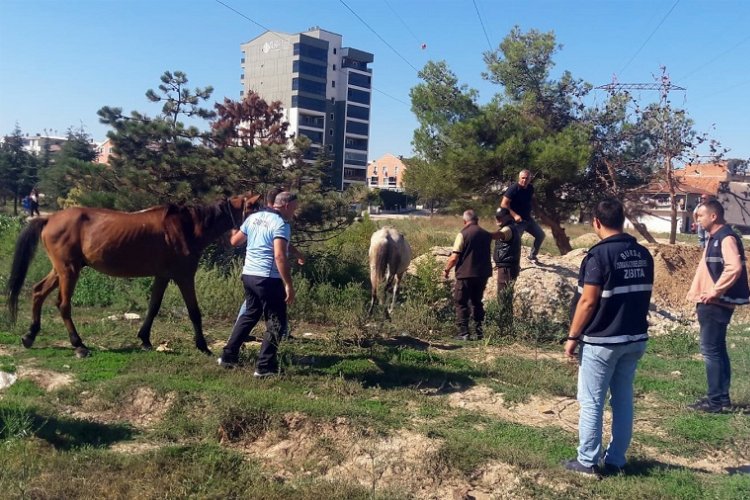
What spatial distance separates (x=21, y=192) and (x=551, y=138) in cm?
3285

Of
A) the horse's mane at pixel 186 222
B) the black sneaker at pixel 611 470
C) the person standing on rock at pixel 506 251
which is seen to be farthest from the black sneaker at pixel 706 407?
the horse's mane at pixel 186 222

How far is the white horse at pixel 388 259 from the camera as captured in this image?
10070 millimetres

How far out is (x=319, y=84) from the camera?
6412 cm

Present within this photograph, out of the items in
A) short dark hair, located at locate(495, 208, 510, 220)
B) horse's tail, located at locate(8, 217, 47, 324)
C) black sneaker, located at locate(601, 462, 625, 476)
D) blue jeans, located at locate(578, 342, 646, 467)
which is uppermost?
short dark hair, located at locate(495, 208, 510, 220)

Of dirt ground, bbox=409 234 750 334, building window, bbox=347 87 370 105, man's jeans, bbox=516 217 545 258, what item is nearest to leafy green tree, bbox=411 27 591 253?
dirt ground, bbox=409 234 750 334

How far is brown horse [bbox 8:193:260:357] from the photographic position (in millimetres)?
7234

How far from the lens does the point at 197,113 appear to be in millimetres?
13766

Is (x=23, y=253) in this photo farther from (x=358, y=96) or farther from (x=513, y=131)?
(x=358, y=96)

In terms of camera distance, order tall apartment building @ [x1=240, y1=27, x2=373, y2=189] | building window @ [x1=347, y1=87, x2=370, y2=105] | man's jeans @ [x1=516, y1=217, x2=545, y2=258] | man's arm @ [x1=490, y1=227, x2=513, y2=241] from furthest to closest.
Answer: building window @ [x1=347, y1=87, x2=370, y2=105]
tall apartment building @ [x1=240, y1=27, x2=373, y2=189]
man's jeans @ [x1=516, y1=217, x2=545, y2=258]
man's arm @ [x1=490, y1=227, x2=513, y2=241]

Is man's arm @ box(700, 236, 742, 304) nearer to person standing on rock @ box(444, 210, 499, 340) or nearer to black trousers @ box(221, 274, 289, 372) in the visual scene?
person standing on rock @ box(444, 210, 499, 340)

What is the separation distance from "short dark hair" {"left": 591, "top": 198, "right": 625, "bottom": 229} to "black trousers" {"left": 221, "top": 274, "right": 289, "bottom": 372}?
9.98ft

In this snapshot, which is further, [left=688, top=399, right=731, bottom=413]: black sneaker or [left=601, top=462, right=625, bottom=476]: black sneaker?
[left=688, top=399, right=731, bottom=413]: black sneaker

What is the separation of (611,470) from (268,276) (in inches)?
131

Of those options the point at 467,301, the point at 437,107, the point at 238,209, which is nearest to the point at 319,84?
the point at 437,107
